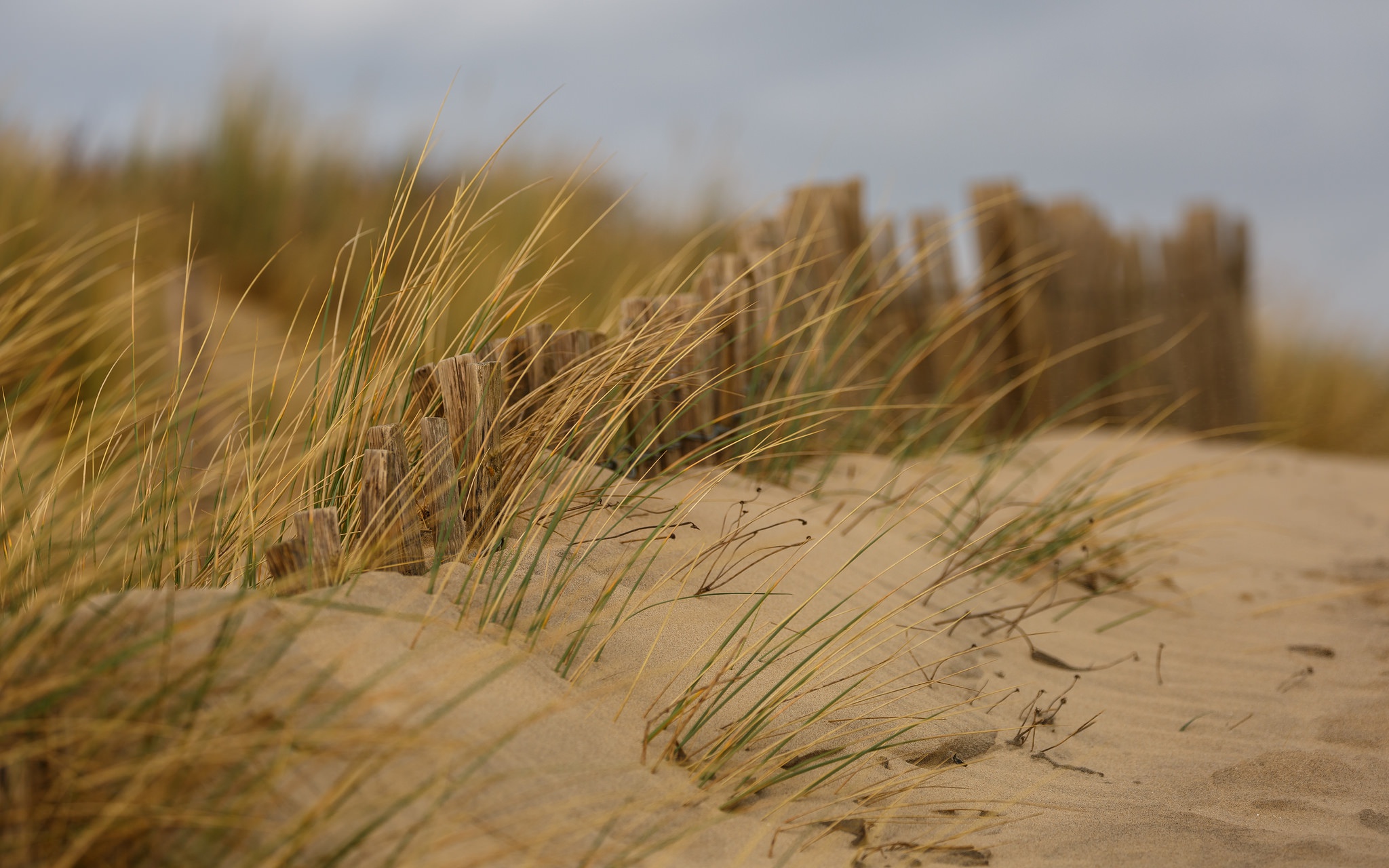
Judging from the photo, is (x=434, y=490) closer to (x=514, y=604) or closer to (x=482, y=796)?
(x=514, y=604)

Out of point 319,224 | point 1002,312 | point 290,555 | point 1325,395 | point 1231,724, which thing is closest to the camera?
point 290,555

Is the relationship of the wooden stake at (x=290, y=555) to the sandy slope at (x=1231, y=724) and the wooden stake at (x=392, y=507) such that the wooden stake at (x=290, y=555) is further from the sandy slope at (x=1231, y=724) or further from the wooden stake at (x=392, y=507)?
the sandy slope at (x=1231, y=724)

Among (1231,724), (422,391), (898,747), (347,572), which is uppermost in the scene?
(422,391)

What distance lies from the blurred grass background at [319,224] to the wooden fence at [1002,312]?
0.70 m

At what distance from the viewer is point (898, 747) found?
202 centimetres

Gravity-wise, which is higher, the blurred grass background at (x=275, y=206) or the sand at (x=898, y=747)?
the blurred grass background at (x=275, y=206)

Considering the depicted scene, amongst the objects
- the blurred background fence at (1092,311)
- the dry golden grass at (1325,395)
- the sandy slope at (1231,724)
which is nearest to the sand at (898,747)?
the sandy slope at (1231,724)

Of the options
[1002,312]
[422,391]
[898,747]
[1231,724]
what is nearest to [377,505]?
[422,391]

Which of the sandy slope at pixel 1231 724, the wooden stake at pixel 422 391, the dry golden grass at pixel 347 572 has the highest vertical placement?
the wooden stake at pixel 422 391

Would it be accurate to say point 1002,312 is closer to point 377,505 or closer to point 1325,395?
point 1325,395

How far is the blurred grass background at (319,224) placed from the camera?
6395 mm

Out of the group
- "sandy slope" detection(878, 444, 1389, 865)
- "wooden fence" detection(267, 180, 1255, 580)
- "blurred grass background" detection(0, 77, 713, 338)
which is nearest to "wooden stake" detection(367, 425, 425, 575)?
"wooden fence" detection(267, 180, 1255, 580)

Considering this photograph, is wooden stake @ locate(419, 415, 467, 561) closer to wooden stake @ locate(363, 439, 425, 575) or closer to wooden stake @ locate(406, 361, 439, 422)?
wooden stake @ locate(363, 439, 425, 575)

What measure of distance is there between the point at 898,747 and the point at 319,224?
649 centimetres
